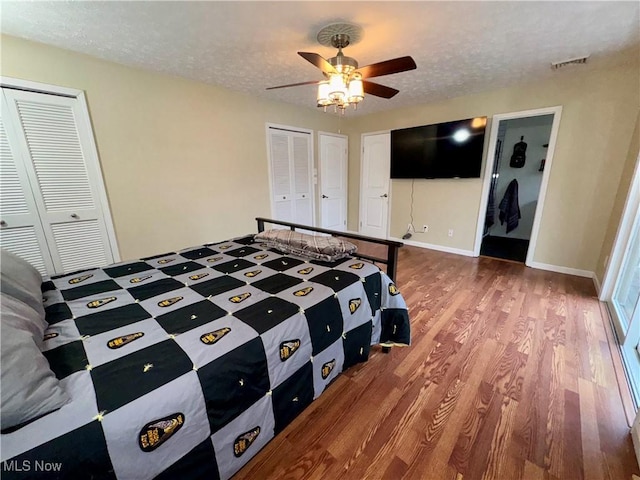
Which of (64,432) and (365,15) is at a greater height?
(365,15)

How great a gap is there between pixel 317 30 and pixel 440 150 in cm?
268

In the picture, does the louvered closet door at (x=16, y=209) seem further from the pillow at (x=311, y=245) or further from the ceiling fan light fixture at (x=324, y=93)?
the ceiling fan light fixture at (x=324, y=93)

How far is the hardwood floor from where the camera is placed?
3.92 feet

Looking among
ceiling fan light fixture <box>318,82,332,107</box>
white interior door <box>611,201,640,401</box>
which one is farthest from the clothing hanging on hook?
ceiling fan light fixture <box>318,82,332,107</box>

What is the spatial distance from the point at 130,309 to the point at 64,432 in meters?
0.66

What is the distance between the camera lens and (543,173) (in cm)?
326

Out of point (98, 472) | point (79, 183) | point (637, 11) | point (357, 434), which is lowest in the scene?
point (357, 434)

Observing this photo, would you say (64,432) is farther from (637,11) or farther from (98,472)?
(637,11)

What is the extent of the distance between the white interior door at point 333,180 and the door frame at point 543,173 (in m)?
2.41

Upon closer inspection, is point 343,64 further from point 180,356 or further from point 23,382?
point 23,382

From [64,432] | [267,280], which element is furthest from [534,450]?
[64,432]

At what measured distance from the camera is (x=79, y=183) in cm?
242

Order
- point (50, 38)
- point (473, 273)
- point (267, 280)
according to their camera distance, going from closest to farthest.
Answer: point (267, 280), point (50, 38), point (473, 273)

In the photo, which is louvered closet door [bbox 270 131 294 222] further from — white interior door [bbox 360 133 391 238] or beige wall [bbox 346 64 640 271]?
beige wall [bbox 346 64 640 271]
